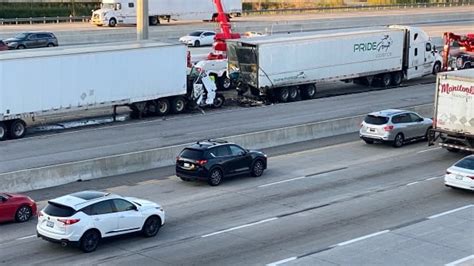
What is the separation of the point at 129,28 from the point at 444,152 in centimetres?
4743

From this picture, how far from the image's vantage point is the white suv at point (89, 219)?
2048 cm

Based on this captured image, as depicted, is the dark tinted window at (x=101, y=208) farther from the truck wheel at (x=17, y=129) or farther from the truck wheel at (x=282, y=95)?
the truck wheel at (x=282, y=95)

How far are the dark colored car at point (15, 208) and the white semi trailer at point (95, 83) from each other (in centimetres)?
1246

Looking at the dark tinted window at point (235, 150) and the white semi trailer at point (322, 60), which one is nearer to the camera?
the dark tinted window at point (235, 150)

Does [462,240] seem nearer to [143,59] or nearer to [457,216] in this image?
[457,216]

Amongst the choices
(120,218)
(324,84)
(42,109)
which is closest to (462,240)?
(120,218)

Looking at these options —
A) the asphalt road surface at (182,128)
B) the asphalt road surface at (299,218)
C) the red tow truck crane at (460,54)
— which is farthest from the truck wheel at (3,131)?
the red tow truck crane at (460,54)

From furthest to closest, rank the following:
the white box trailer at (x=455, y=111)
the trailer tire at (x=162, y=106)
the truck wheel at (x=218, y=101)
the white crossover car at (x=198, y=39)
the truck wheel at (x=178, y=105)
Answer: the white crossover car at (x=198, y=39) < the truck wheel at (x=218, y=101) < the truck wheel at (x=178, y=105) < the trailer tire at (x=162, y=106) < the white box trailer at (x=455, y=111)

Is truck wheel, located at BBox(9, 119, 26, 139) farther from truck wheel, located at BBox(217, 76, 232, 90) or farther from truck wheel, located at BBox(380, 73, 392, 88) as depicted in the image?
truck wheel, located at BBox(380, 73, 392, 88)

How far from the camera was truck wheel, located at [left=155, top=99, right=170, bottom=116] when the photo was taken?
42406 mm

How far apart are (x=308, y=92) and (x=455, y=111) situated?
625 inches

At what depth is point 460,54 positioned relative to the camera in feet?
197

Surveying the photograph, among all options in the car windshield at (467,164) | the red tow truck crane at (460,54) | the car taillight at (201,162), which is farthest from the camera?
the red tow truck crane at (460,54)

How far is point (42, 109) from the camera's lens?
36750 millimetres
